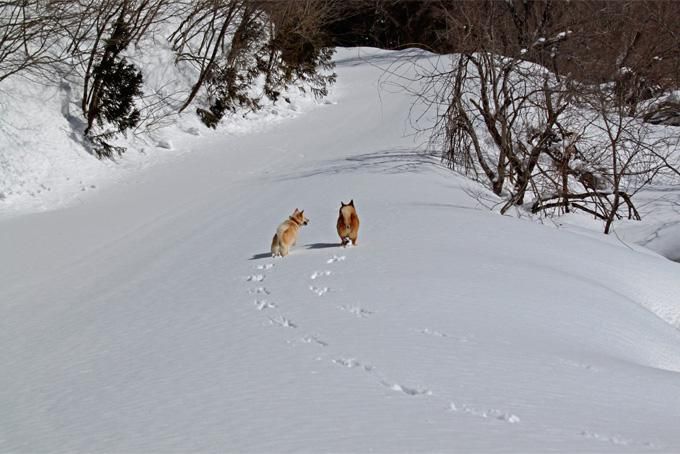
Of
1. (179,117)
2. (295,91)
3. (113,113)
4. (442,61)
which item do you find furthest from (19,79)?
(442,61)

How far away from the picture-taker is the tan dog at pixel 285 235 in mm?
10836

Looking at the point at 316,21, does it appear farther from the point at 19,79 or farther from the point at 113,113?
the point at 19,79

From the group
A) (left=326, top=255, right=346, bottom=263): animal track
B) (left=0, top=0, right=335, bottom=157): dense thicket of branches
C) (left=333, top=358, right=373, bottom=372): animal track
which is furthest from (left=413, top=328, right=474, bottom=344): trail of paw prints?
(left=0, top=0, right=335, bottom=157): dense thicket of branches

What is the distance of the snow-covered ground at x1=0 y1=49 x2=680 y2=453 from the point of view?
5223 millimetres

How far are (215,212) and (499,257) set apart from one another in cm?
672

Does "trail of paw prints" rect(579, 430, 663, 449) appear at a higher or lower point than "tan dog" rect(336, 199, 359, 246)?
lower

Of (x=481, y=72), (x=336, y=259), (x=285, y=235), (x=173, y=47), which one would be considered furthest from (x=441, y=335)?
(x=173, y=47)

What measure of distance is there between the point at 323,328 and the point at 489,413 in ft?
9.01

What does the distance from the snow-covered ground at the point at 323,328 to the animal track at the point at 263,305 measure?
38mm

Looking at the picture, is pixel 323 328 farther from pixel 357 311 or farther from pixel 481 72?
pixel 481 72

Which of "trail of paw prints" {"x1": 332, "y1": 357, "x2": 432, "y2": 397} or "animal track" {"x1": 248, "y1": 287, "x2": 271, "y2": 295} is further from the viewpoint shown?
"animal track" {"x1": 248, "y1": 287, "x2": 271, "y2": 295}

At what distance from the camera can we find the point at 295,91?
100 feet

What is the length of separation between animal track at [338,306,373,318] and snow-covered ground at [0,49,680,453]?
4 centimetres

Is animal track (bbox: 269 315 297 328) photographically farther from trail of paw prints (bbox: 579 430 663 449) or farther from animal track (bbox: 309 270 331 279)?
trail of paw prints (bbox: 579 430 663 449)
